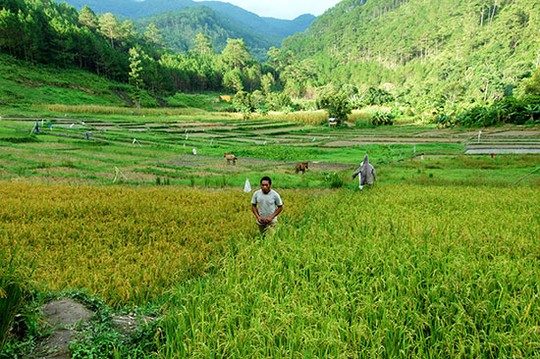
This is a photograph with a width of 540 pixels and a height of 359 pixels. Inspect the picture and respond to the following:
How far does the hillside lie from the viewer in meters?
85.2

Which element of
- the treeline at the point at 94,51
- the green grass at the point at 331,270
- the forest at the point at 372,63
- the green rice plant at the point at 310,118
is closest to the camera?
the green grass at the point at 331,270

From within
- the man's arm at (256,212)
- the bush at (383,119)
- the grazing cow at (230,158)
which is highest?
the bush at (383,119)

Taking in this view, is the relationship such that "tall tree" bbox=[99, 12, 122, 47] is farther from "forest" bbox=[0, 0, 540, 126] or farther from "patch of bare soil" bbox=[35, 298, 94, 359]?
"patch of bare soil" bbox=[35, 298, 94, 359]

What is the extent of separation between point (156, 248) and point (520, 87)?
87.8m

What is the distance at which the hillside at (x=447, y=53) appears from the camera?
280 feet

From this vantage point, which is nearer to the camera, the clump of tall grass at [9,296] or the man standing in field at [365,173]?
the clump of tall grass at [9,296]

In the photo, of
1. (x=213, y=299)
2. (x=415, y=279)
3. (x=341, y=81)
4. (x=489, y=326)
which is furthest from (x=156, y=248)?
(x=341, y=81)

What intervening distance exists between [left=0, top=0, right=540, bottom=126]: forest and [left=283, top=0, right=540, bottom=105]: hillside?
1.34 ft

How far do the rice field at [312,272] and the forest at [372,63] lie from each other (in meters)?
50.4

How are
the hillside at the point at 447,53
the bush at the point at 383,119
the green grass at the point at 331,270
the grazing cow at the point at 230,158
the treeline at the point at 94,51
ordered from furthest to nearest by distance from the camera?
1. the hillside at the point at 447,53
2. the treeline at the point at 94,51
3. the bush at the point at 383,119
4. the grazing cow at the point at 230,158
5. the green grass at the point at 331,270

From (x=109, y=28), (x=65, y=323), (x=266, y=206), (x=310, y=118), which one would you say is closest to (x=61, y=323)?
(x=65, y=323)

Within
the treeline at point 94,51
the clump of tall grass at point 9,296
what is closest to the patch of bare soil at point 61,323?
the clump of tall grass at point 9,296

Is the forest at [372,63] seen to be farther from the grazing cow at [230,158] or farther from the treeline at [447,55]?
the grazing cow at [230,158]

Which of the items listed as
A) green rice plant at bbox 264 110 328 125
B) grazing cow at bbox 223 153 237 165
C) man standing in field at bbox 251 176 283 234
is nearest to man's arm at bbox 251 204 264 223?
man standing in field at bbox 251 176 283 234
